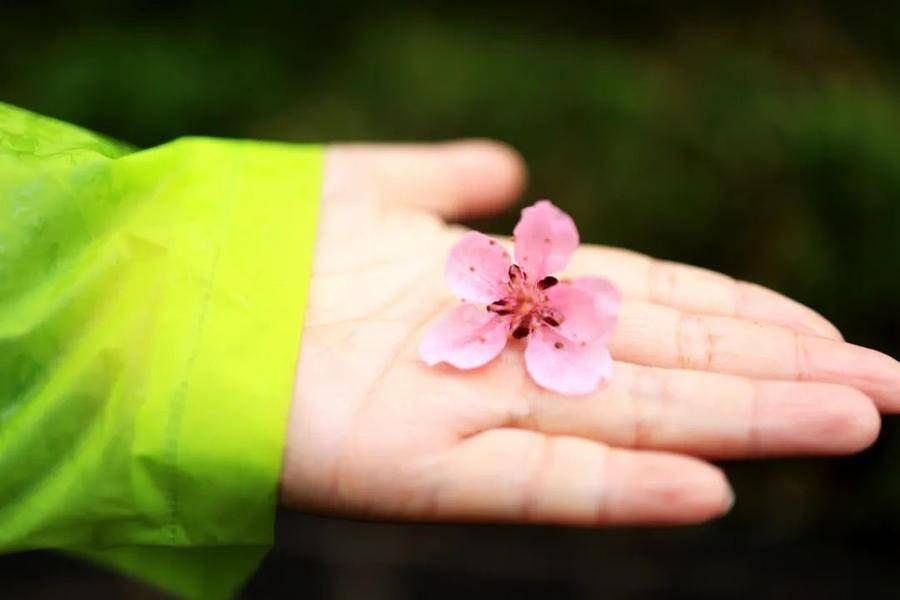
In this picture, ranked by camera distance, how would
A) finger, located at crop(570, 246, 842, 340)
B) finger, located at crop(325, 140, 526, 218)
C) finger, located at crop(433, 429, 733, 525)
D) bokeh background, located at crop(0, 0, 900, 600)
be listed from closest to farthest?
1. finger, located at crop(433, 429, 733, 525)
2. finger, located at crop(570, 246, 842, 340)
3. finger, located at crop(325, 140, 526, 218)
4. bokeh background, located at crop(0, 0, 900, 600)

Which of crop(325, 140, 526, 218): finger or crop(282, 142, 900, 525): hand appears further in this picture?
crop(325, 140, 526, 218): finger

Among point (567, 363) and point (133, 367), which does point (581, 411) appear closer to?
point (567, 363)

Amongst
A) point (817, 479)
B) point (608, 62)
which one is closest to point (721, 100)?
point (608, 62)

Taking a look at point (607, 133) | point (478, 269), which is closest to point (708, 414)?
point (478, 269)

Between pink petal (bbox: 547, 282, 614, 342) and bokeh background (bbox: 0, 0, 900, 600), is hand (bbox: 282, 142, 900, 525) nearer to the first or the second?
pink petal (bbox: 547, 282, 614, 342)

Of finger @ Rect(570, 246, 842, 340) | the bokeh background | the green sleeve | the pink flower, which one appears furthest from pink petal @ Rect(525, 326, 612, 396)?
the bokeh background

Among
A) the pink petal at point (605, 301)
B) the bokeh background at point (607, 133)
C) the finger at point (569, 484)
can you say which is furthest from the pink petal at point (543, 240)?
the bokeh background at point (607, 133)
